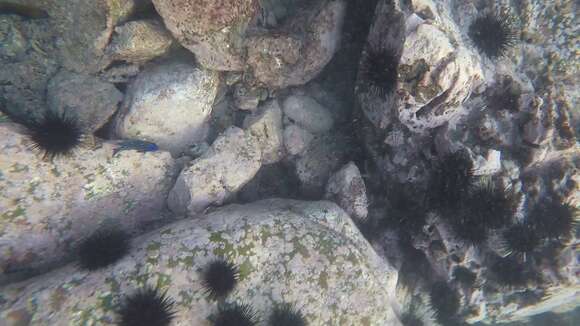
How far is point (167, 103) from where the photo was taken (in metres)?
4.48

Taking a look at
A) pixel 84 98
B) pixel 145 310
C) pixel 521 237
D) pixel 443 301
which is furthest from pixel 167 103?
pixel 443 301

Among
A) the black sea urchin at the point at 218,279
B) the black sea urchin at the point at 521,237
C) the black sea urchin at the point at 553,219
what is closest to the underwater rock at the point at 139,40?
the black sea urchin at the point at 218,279

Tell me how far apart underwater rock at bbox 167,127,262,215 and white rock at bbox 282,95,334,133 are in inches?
34.3

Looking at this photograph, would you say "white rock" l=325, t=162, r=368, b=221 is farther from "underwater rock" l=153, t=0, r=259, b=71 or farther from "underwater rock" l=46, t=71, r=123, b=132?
"underwater rock" l=46, t=71, r=123, b=132

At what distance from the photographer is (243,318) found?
3498 mm

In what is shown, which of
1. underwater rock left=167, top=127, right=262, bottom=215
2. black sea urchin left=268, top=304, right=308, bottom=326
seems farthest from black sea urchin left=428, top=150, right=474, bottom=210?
underwater rock left=167, top=127, right=262, bottom=215

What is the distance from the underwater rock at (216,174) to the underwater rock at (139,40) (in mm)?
1447

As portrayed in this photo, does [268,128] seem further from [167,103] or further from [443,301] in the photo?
[443,301]

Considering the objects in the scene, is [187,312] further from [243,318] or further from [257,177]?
[257,177]

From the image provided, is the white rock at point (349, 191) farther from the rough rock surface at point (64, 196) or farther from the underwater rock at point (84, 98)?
the underwater rock at point (84, 98)

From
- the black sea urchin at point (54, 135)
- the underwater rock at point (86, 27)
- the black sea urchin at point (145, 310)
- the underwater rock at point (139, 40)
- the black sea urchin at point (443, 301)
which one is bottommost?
the black sea urchin at point (443, 301)

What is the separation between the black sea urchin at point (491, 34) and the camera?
4754 millimetres

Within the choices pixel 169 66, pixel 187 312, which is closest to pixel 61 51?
pixel 169 66

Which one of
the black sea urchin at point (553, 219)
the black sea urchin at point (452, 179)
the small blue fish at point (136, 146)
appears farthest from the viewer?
the black sea urchin at point (553, 219)
